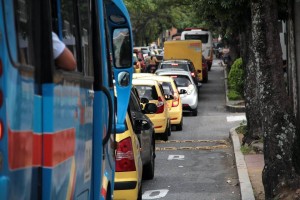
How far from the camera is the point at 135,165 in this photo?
997 cm

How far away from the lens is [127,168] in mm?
9891

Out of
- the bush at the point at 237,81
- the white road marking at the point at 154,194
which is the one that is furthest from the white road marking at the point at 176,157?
the bush at the point at 237,81

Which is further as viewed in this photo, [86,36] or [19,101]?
[86,36]

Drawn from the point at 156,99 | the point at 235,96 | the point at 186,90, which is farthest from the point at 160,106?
the point at 235,96

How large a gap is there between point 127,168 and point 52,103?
5.74 metres

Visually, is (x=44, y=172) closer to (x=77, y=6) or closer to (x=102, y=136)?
(x=77, y=6)

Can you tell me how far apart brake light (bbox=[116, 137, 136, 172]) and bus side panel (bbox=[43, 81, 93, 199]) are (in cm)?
403

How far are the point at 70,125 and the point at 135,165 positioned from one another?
5211 mm

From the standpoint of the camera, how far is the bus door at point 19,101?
3529 millimetres

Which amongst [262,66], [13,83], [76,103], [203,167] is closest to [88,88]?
[76,103]

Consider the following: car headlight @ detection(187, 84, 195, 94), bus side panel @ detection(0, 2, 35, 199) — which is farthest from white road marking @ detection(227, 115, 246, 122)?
bus side panel @ detection(0, 2, 35, 199)

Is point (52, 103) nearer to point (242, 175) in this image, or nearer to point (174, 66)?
point (242, 175)

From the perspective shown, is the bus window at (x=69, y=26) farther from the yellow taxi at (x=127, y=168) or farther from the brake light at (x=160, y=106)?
the brake light at (x=160, y=106)

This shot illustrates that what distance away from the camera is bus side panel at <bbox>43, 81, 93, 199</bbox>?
4195 mm
